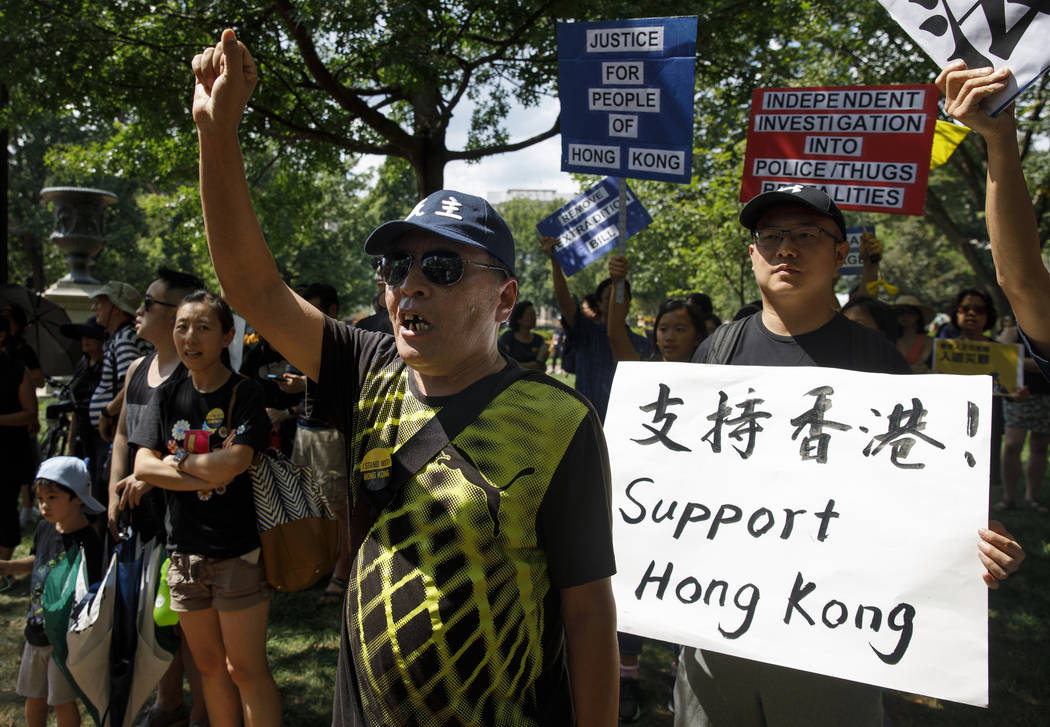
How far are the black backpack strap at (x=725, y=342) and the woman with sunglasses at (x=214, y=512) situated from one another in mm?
1782

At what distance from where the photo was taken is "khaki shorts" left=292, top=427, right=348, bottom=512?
5102 millimetres

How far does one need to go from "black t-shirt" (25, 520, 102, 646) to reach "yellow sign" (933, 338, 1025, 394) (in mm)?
5357

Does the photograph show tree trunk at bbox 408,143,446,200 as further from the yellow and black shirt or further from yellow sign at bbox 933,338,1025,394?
the yellow and black shirt

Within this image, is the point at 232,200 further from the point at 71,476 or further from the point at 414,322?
the point at 71,476

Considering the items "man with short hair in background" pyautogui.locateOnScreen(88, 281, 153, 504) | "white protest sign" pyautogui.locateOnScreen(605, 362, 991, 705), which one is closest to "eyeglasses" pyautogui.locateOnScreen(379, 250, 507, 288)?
"white protest sign" pyautogui.locateOnScreen(605, 362, 991, 705)

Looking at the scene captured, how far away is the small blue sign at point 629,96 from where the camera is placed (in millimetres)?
3758

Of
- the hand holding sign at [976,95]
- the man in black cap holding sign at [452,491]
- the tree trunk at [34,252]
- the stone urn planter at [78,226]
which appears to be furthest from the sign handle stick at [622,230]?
the tree trunk at [34,252]

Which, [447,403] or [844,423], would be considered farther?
[844,423]

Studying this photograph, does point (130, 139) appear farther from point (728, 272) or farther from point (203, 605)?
point (728, 272)

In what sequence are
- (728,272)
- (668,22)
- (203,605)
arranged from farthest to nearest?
(728,272) → (668,22) → (203,605)

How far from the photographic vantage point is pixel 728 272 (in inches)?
530

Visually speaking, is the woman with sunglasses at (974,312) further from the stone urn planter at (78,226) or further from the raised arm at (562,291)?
the stone urn planter at (78,226)

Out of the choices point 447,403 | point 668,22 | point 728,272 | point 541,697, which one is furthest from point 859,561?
point 728,272

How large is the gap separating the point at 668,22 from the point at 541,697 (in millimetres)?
3378
